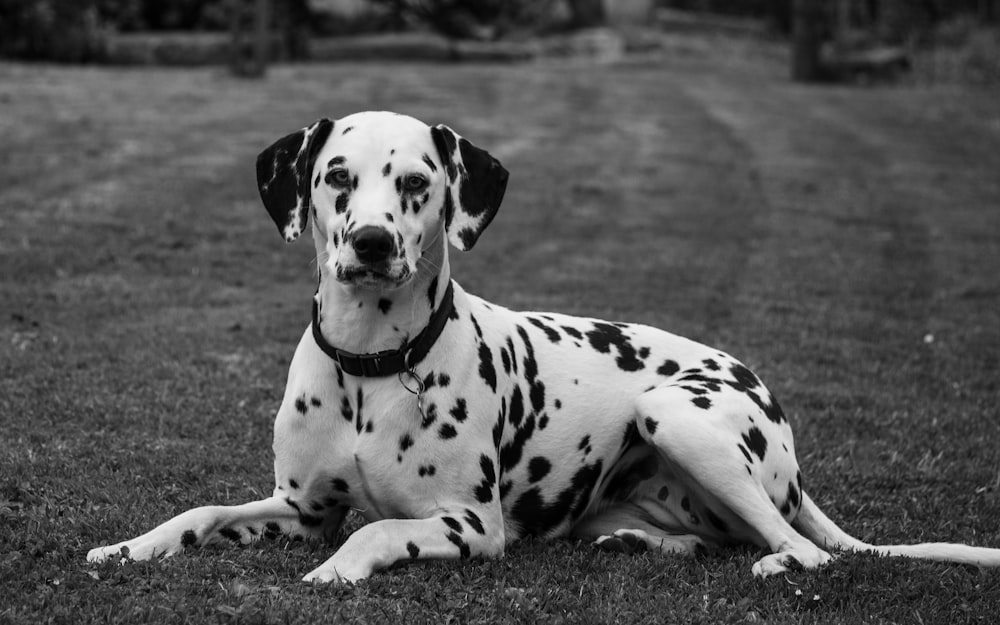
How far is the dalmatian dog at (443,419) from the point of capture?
5004mm

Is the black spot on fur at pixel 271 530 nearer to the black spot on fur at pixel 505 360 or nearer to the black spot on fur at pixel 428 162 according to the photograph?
the black spot on fur at pixel 505 360

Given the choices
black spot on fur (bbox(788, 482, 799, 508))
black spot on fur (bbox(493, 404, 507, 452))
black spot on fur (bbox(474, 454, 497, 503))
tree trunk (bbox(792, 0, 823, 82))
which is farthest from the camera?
tree trunk (bbox(792, 0, 823, 82))

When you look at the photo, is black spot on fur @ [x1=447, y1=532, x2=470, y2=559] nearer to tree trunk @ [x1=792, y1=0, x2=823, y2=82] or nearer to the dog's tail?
the dog's tail

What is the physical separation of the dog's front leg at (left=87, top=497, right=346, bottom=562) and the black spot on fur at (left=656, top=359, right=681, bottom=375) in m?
1.75

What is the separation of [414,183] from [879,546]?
9.10ft

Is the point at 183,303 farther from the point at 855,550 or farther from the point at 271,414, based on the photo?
the point at 855,550

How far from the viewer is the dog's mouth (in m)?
4.79

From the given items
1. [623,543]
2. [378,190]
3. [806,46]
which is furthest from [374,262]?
[806,46]

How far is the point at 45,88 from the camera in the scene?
21984mm

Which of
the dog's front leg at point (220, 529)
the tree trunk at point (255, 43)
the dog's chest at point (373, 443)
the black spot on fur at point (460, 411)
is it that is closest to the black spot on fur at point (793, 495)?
the dog's chest at point (373, 443)

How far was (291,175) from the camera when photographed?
525cm

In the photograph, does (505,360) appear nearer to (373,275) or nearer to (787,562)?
(373,275)

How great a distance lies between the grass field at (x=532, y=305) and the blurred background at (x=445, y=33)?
293 cm

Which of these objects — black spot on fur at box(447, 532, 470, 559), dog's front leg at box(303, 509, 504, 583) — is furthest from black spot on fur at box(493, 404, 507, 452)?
black spot on fur at box(447, 532, 470, 559)
